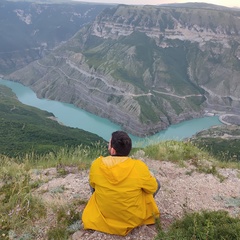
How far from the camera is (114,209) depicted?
17.5ft

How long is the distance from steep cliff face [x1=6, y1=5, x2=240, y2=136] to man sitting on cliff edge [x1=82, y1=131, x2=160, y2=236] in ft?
258

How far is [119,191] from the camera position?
528 centimetres

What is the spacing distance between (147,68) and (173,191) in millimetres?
115398

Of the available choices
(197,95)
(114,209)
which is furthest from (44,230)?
(197,95)

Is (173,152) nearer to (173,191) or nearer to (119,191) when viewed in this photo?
(173,191)

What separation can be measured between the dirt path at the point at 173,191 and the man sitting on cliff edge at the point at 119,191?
0.21 meters

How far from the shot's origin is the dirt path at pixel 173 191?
19.6 feet

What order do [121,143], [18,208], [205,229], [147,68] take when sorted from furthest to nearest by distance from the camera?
1. [147,68]
2. [18,208]
3. [121,143]
4. [205,229]

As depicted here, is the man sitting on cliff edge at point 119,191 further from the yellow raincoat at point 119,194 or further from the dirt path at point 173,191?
the dirt path at point 173,191

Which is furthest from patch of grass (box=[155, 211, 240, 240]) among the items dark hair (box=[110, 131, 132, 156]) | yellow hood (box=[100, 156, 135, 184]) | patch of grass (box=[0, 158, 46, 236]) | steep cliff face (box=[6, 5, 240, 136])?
steep cliff face (box=[6, 5, 240, 136])

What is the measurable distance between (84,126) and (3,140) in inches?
1844

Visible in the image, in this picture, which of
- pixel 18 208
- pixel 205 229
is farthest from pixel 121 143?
pixel 18 208

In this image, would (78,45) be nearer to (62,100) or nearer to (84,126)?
(62,100)

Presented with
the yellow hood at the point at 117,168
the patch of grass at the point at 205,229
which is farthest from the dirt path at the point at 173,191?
the yellow hood at the point at 117,168
